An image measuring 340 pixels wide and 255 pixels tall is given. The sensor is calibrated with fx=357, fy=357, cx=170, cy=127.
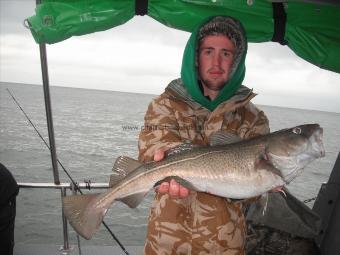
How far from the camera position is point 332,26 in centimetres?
487

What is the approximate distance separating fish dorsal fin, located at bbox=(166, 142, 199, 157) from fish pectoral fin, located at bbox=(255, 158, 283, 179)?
57 cm

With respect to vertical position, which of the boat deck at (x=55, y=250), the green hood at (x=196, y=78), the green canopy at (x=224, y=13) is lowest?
the boat deck at (x=55, y=250)

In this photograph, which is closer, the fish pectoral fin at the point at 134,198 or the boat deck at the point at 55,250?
the fish pectoral fin at the point at 134,198

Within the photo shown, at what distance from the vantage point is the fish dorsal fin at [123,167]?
3272 mm

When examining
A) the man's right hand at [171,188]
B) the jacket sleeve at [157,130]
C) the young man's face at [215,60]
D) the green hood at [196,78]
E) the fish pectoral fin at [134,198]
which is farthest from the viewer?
the young man's face at [215,60]

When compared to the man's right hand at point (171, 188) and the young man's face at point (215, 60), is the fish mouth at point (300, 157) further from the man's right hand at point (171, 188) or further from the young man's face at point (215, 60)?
the young man's face at point (215, 60)

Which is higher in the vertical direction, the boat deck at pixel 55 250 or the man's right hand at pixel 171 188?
the man's right hand at pixel 171 188

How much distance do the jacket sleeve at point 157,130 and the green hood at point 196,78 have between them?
0.34 metres

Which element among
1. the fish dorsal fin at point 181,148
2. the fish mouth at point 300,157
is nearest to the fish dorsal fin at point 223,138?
the fish dorsal fin at point 181,148

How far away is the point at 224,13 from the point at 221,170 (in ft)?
8.27

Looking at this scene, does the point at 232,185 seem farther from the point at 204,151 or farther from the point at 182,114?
the point at 182,114

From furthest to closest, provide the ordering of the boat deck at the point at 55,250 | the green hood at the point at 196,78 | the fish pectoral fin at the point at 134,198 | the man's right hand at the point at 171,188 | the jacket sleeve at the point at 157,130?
the boat deck at the point at 55,250, the green hood at the point at 196,78, the jacket sleeve at the point at 157,130, the fish pectoral fin at the point at 134,198, the man's right hand at the point at 171,188

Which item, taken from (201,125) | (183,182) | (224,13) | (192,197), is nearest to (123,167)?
(183,182)

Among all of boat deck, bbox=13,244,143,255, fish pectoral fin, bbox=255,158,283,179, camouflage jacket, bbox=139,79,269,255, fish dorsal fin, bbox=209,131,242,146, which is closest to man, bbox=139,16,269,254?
camouflage jacket, bbox=139,79,269,255
